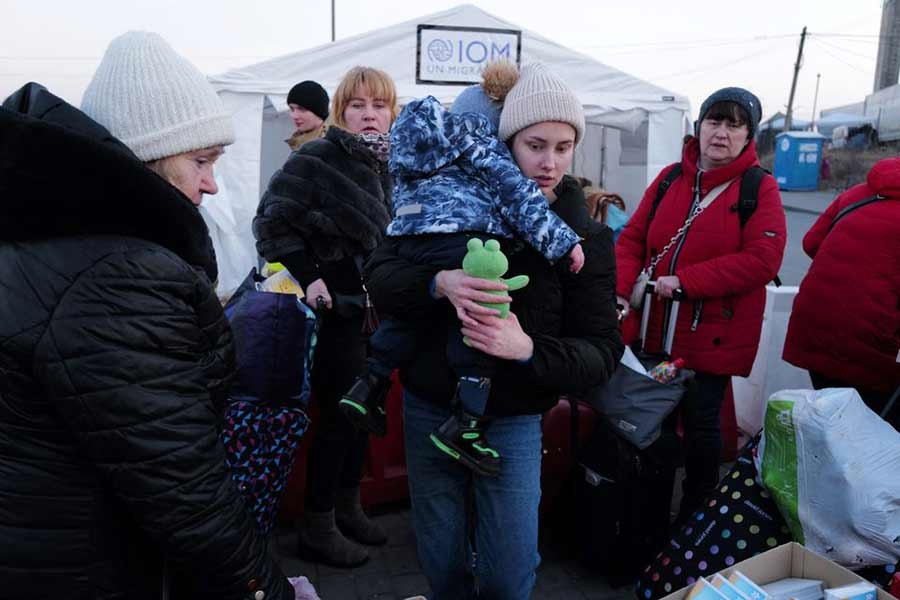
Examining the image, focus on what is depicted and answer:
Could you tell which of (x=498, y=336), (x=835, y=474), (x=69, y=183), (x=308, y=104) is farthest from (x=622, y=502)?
(x=308, y=104)

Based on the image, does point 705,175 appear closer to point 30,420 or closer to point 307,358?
point 307,358

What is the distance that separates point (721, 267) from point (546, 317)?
1.35 metres

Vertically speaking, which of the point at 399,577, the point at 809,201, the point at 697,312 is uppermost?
the point at 697,312

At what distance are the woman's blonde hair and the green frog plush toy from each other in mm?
1602

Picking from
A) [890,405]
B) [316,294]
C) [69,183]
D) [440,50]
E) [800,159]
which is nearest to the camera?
[69,183]

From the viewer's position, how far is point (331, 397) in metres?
2.86

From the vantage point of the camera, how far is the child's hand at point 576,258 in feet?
5.57

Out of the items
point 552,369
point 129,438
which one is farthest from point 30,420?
point 552,369

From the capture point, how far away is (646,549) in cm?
285

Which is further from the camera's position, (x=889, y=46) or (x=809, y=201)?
(x=889, y=46)

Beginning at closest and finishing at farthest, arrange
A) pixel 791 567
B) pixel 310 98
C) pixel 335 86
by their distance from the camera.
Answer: pixel 791 567 → pixel 310 98 → pixel 335 86

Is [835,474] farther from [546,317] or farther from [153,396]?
[153,396]

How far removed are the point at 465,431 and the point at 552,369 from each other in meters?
0.26

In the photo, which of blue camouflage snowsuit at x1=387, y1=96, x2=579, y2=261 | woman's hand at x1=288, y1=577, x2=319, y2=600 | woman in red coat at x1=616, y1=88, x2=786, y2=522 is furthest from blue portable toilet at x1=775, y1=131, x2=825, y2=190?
woman's hand at x1=288, y1=577, x2=319, y2=600
